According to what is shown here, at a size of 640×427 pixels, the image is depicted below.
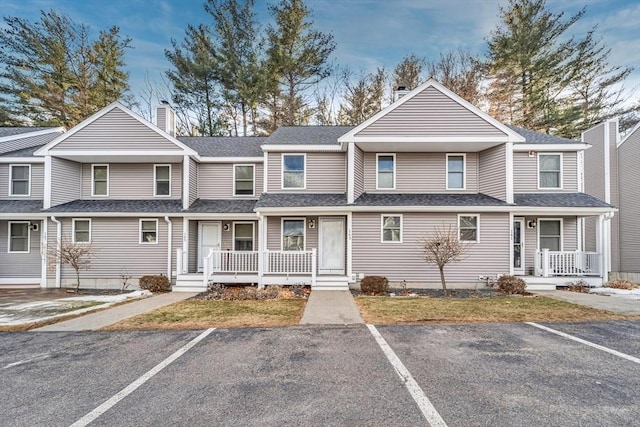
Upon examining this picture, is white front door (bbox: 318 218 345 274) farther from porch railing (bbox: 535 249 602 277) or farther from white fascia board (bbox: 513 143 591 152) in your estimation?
white fascia board (bbox: 513 143 591 152)

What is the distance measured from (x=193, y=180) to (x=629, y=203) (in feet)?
66.4

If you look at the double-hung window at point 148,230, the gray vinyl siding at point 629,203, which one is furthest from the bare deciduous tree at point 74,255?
the gray vinyl siding at point 629,203

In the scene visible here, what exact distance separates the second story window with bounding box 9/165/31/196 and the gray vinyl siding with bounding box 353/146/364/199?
1466cm

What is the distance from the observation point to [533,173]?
12945mm

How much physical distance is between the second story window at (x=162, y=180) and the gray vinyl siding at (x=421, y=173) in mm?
8813

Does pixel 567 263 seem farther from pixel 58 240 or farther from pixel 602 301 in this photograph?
pixel 58 240

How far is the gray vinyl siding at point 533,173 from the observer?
12.8m

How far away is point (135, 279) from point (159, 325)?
708 centimetres

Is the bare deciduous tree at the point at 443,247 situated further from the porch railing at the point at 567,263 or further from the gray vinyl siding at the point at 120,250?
the gray vinyl siding at the point at 120,250

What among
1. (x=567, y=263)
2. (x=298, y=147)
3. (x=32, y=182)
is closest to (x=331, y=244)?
(x=298, y=147)

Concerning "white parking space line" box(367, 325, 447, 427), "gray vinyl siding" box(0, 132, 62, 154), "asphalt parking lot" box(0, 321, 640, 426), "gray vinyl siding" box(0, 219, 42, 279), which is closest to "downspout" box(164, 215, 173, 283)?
"gray vinyl siding" box(0, 219, 42, 279)

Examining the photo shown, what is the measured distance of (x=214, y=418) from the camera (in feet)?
10.7

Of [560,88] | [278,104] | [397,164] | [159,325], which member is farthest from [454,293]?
[560,88]

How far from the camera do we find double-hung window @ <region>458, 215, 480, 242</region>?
11.8 m
